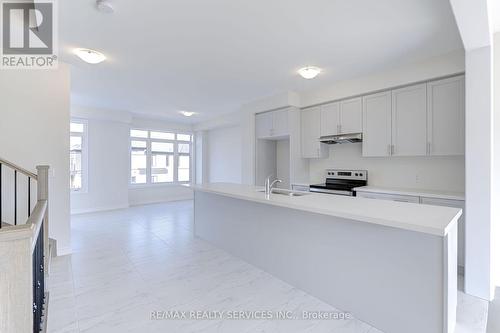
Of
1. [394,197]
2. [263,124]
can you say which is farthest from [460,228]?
[263,124]

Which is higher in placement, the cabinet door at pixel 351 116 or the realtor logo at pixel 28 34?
the realtor logo at pixel 28 34

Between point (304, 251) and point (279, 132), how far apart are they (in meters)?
3.11

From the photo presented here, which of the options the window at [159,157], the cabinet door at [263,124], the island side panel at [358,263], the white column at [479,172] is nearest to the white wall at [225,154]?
the window at [159,157]

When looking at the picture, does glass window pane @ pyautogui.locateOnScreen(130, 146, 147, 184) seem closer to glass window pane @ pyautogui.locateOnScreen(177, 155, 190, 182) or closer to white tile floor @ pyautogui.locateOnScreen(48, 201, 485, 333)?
glass window pane @ pyautogui.locateOnScreen(177, 155, 190, 182)

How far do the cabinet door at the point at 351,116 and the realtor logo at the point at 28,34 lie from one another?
4.09 meters

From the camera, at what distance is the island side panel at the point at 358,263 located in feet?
5.73

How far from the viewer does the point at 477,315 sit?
7.16ft

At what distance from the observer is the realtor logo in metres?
2.37

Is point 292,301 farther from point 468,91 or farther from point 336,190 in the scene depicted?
point 468,91

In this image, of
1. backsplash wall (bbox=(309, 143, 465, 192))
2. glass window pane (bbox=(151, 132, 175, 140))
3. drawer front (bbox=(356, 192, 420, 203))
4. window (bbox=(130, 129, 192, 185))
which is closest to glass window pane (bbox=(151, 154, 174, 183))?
window (bbox=(130, 129, 192, 185))

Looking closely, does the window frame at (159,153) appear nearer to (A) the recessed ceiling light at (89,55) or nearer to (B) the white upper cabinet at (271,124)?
(B) the white upper cabinet at (271,124)

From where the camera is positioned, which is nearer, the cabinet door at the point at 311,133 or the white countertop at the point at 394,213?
the white countertop at the point at 394,213

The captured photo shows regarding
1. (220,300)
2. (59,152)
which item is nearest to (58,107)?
(59,152)

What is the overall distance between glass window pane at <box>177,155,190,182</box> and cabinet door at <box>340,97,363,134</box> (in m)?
5.93
